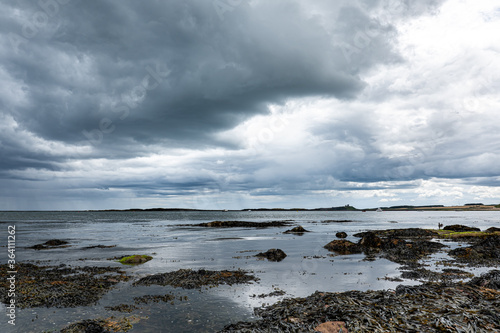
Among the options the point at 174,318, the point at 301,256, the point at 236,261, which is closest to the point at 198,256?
the point at 236,261

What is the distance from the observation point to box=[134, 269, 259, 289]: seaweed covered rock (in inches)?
790

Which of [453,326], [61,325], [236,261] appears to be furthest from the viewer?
[236,261]

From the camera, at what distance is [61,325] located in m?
12.7

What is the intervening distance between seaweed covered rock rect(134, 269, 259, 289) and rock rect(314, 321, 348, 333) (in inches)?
420

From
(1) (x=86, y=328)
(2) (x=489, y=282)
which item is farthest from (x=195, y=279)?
(2) (x=489, y=282)

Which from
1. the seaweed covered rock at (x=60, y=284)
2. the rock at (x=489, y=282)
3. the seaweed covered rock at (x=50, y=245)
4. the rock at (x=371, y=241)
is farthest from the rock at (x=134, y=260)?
the rock at (x=371, y=241)

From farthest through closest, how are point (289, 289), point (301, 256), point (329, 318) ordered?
point (301, 256) → point (289, 289) → point (329, 318)

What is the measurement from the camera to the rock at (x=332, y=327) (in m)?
10.5

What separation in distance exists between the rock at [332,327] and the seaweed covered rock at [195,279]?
1067 centimetres

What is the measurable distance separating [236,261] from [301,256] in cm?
795

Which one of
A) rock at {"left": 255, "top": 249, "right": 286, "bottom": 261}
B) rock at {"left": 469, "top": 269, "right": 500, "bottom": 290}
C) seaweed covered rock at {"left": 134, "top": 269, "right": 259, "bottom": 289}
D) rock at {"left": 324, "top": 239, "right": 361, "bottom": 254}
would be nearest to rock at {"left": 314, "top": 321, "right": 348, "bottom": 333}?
rock at {"left": 469, "top": 269, "right": 500, "bottom": 290}

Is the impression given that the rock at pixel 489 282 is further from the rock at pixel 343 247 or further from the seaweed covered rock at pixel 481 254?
the rock at pixel 343 247

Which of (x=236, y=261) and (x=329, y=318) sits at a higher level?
(x=329, y=318)

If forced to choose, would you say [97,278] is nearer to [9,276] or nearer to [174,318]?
[9,276]
